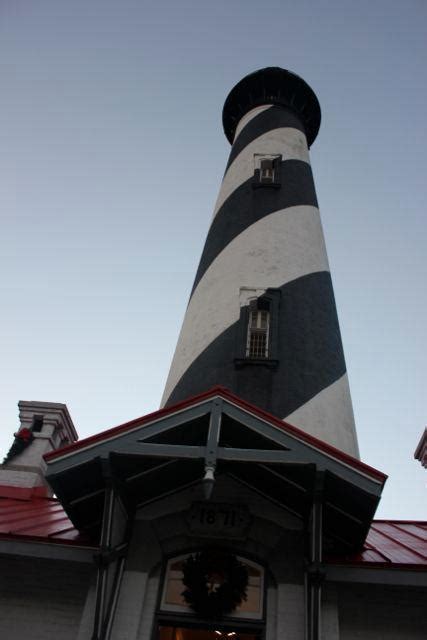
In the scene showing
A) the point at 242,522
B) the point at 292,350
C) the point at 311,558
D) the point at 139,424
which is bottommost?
the point at 311,558

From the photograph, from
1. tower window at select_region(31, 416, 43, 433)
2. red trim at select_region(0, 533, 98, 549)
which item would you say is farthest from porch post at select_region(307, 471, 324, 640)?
tower window at select_region(31, 416, 43, 433)

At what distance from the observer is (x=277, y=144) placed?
45.0ft

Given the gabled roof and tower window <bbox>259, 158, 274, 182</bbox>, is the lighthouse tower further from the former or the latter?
the gabled roof

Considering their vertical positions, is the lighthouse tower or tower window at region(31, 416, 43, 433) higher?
the lighthouse tower

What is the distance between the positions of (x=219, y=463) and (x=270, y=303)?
12.6 ft

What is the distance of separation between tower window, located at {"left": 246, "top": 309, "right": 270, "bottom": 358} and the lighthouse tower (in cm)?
2

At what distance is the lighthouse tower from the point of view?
870 centimetres

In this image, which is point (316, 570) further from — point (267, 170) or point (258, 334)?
point (267, 170)

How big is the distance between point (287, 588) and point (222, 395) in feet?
7.15

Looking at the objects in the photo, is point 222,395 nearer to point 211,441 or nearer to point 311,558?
point 211,441

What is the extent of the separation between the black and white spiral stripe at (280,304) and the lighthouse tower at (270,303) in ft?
0.07

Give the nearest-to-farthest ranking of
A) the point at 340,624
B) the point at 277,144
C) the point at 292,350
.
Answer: the point at 340,624, the point at 292,350, the point at 277,144

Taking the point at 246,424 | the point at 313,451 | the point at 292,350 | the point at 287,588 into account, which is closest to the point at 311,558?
the point at 287,588

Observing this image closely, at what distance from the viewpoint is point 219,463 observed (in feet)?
21.6
